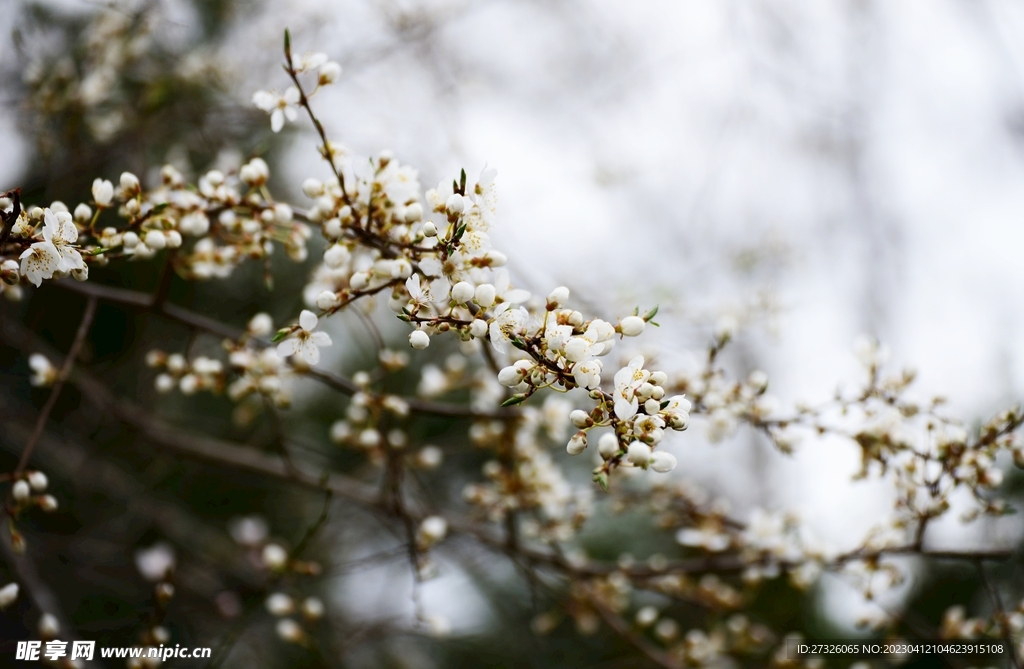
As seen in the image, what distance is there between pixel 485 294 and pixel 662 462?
1.08ft

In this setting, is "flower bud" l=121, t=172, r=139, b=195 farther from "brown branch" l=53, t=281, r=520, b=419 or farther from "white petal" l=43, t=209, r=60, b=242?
"brown branch" l=53, t=281, r=520, b=419

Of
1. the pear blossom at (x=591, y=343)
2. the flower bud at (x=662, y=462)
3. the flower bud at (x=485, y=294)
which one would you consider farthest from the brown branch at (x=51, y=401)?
the flower bud at (x=662, y=462)

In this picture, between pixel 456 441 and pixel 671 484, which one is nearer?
pixel 671 484

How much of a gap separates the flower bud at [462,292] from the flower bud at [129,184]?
2.07 feet

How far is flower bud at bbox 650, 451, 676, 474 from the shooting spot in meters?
0.78

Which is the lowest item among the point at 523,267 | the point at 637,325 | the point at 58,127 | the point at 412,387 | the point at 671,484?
the point at 637,325

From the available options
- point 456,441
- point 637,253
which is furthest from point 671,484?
point 637,253

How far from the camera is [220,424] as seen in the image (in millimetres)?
2809

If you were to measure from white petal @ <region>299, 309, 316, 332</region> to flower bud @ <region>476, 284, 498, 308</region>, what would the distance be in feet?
0.95

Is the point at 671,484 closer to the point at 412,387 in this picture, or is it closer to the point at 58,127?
the point at 412,387

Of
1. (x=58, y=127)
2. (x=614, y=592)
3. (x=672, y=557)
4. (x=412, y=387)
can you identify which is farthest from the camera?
(x=672, y=557)

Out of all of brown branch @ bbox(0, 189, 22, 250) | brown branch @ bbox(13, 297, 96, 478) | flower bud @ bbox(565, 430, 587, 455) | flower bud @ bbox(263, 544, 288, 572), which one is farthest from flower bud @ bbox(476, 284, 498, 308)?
flower bud @ bbox(263, 544, 288, 572)

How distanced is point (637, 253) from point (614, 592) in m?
2.55

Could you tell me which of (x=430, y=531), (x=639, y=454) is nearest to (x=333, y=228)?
(x=639, y=454)
